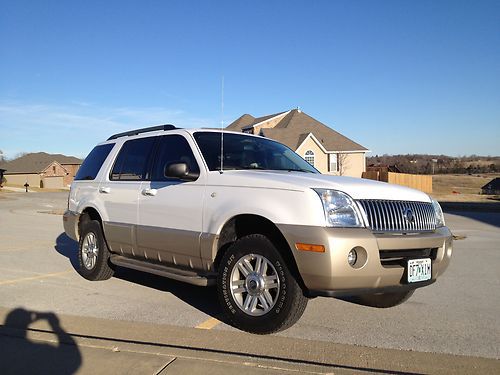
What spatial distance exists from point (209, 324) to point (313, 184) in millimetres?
1759

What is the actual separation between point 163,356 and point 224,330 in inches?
32.6

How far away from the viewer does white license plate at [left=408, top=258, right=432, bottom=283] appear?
4289mm

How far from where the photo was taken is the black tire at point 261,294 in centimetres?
417

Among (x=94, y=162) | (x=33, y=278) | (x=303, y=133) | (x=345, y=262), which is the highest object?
(x=303, y=133)

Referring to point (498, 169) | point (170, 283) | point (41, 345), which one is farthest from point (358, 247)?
point (498, 169)

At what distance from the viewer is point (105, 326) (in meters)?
4.68

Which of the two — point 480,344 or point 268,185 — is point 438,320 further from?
point 268,185

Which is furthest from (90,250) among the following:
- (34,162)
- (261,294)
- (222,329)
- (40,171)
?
(34,162)

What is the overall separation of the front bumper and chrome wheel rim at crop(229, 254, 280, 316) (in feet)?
1.21

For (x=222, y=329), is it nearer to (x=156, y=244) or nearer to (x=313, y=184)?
(x=156, y=244)

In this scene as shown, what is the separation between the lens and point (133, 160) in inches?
249

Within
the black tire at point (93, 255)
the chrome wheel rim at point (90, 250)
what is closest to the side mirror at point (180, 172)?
the black tire at point (93, 255)

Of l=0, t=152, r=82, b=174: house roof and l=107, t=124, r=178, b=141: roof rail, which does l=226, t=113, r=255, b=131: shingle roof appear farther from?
l=107, t=124, r=178, b=141: roof rail

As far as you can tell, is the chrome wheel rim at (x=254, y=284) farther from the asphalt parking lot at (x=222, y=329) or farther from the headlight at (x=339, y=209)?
the headlight at (x=339, y=209)
